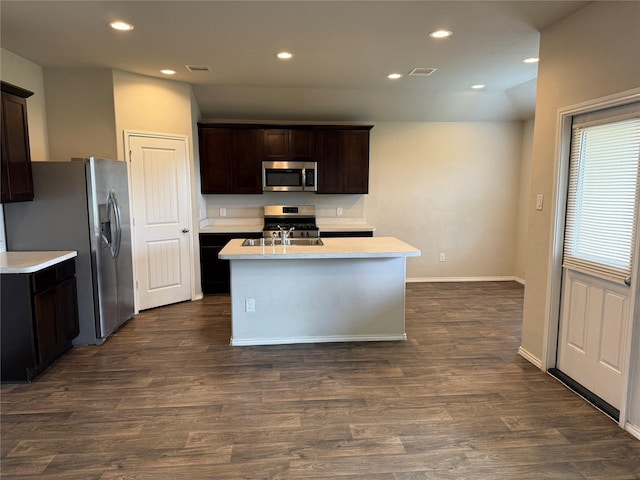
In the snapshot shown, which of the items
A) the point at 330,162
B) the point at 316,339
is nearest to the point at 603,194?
the point at 316,339

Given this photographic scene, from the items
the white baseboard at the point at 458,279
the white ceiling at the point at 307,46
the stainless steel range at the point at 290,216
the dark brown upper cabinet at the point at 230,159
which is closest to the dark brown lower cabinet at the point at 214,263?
the stainless steel range at the point at 290,216

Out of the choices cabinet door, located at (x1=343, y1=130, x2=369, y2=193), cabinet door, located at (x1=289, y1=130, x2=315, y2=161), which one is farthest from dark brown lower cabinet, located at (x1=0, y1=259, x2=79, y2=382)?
cabinet door, located at (x1=343, y1=130, x2=369, y2=193)

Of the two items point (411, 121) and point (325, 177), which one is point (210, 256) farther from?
point (411, 121)

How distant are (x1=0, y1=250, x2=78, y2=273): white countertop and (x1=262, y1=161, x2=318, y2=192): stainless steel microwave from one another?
2700mm

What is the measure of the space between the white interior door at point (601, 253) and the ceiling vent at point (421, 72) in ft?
6.07

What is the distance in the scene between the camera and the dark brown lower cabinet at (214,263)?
5410 mm

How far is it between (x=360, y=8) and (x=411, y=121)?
343 centimetres

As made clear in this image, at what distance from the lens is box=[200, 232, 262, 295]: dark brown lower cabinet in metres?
5.41

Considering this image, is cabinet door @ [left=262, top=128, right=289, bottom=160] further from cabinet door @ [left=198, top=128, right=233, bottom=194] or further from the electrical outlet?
the electrical outlet

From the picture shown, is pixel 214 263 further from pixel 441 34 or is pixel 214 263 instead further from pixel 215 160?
pixel 441 34

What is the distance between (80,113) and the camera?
441 cm

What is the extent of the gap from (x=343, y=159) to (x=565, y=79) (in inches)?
125

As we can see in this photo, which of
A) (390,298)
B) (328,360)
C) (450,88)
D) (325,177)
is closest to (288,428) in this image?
(328,360)

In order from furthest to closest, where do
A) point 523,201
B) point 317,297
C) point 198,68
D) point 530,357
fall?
point 523,201 < point 198,68 < point 317,297 < point 530,357
